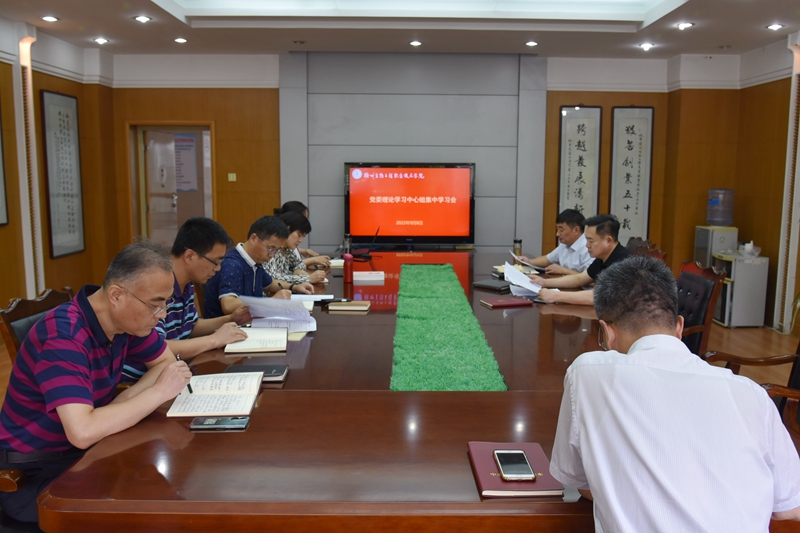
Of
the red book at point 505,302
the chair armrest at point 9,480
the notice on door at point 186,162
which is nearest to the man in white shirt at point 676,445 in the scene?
the chair armrest at point 9,480

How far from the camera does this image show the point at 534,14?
5223 millimetres

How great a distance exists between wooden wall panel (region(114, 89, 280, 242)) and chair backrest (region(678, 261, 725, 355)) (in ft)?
14.8

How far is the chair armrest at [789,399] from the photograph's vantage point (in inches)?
83.1

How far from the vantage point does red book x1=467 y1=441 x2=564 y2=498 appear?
1314 mm

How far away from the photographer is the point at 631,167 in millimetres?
6695

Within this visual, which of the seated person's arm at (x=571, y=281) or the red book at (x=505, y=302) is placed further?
the seated person's arm at (x=571, y=281)

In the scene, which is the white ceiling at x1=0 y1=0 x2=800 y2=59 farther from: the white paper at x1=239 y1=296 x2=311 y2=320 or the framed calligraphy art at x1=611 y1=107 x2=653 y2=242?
the white paper at x1=239 y1=296 x2=311 y2=320

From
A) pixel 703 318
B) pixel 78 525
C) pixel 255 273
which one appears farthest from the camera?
pixel 255 273

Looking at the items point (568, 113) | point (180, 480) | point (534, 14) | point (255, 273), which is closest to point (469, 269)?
point (255, 273)

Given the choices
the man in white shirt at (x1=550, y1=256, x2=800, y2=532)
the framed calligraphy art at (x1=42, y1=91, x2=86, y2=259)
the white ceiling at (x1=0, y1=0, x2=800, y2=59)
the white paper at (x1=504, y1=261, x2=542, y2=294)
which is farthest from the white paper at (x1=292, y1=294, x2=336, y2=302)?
the framed calligraphy art at (x1=42, y1=91, x2=86, y2=259)

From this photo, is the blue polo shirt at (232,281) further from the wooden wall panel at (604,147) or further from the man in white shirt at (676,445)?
the wooden wall panel at (604,147)

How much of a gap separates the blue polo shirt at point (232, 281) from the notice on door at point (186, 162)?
3934mm

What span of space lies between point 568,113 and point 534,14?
5.16 feet

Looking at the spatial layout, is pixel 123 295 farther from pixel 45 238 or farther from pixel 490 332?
pixel 45 238
